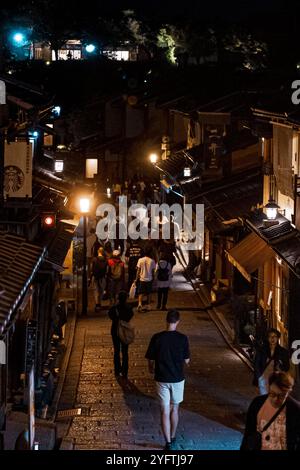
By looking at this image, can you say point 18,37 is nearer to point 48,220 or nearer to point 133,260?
point 133,260


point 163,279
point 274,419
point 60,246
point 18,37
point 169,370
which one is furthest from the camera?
point 18,37

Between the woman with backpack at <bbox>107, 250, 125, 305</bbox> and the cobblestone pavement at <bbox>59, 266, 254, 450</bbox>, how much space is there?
2.49 metres

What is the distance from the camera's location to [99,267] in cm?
2759

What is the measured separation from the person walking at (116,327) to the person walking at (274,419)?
8816mm

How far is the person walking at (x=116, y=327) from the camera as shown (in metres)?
17.9

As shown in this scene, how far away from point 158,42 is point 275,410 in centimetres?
5906

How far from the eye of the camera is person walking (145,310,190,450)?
12.9m

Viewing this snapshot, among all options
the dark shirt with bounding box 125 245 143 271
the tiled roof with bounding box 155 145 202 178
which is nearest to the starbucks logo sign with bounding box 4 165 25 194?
the dark shirt with bounding box 125 245 143 271

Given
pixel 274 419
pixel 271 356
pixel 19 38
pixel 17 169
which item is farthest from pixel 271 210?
pixel 19 38

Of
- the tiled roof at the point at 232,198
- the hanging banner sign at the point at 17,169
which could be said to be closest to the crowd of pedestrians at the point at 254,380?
the tiled roof at the point at 232,198

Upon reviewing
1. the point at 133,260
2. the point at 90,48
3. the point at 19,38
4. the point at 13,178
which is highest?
the point at 19,38

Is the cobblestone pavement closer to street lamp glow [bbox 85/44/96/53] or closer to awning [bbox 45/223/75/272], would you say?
awning [bbox 45/223/75/272]

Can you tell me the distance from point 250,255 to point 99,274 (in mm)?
7352
